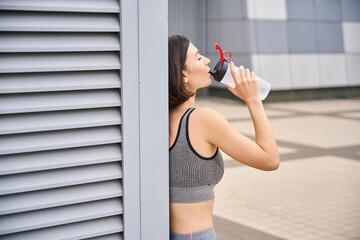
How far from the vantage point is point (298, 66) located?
16.6m

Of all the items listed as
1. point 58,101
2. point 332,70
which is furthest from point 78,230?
point 332,70

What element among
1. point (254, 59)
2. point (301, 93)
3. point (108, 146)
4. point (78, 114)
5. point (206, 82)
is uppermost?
point (254, 59)

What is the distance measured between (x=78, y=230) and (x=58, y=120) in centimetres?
35

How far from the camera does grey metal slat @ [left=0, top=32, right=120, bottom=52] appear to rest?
143cm

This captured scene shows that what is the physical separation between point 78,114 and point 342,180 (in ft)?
18.6

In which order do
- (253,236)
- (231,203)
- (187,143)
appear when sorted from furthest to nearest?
(231,203), (253,236), (187,143)

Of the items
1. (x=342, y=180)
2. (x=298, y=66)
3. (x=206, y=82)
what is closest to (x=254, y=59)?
(x=298, y=66)

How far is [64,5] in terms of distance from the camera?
4.84 feet

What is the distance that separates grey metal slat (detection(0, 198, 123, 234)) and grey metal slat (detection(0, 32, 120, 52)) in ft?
1.60

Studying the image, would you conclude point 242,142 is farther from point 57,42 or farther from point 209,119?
point 57,42

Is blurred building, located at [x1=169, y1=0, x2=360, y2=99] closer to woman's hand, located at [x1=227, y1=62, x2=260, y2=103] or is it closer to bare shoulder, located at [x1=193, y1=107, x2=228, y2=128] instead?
woman's hand, located at [x1=227, y1=62, x2=260, y2=103]

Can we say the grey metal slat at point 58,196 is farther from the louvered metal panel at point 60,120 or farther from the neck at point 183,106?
the neck at point 183,106

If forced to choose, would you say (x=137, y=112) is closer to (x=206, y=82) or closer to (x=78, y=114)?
(x=78, y=114)

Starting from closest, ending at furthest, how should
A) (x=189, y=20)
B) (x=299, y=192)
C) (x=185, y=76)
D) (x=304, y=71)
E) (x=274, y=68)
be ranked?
(x=185, y=76) < (x=299, y=192) < (x=274, y=68) < (x=304, y=71) < (x=189, y=20)
